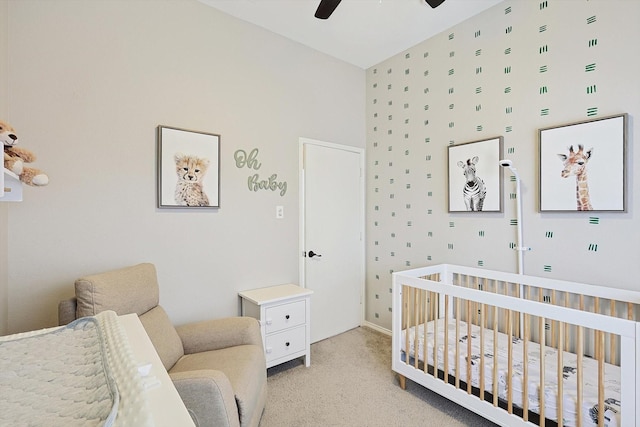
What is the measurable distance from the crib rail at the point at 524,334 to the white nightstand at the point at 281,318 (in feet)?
2.42

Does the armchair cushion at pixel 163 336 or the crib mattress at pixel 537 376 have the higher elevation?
the armchair cushion at pixel 163 336

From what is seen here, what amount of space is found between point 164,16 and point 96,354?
225 cm

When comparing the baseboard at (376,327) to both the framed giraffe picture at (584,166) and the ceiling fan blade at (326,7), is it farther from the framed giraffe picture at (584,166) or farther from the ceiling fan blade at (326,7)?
the ceiling fan blade at (326,7)

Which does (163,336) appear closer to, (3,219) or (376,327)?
(3,219)

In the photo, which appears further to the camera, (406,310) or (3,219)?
(406,310)

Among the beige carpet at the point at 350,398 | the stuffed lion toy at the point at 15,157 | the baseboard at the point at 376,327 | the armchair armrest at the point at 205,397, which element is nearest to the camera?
the stuffed lion toy at the point at 15,157

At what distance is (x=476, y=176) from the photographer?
238 centimetres

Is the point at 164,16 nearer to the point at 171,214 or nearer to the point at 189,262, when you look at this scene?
the point at 171,214

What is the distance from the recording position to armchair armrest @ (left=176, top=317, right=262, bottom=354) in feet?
6.25

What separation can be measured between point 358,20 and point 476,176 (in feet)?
5.15

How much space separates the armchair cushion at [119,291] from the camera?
4.77ft

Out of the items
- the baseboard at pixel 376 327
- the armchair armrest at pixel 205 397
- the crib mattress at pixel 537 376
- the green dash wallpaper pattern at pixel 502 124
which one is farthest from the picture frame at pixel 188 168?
the baseboard at pixel 376 327

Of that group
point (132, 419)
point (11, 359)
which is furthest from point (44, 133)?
point (132, 419)

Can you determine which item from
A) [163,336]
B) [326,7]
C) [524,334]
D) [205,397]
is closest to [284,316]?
[163,336]
